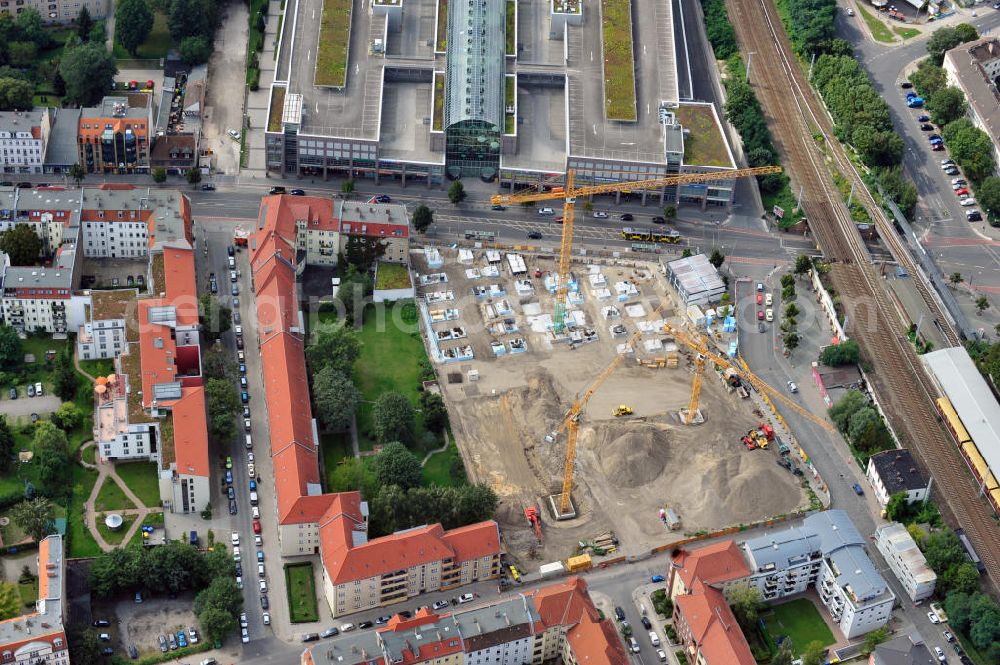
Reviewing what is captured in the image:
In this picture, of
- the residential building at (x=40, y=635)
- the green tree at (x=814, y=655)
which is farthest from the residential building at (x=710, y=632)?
the residential building at (x=40, y=635)

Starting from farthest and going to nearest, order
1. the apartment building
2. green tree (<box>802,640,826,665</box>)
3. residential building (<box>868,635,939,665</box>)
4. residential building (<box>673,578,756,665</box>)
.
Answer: green tree (<box>802,640,826,665</box>), residential building (<box>868,635,939,665</box>), residential building (<box>673,578,756,665</box>), the apartment building

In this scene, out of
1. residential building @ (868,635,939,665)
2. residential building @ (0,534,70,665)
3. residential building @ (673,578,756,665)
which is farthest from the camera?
residential building @ (868,635,939,665)

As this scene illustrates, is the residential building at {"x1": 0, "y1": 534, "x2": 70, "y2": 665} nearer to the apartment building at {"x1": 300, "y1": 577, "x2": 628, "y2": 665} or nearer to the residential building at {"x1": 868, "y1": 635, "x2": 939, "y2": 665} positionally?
the apartment building at {"x1": 300, "y1": 577, "x2": 628, "y2": 665}

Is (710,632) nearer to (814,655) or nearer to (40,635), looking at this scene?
(814,655)

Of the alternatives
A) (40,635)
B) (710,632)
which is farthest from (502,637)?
(40,635)

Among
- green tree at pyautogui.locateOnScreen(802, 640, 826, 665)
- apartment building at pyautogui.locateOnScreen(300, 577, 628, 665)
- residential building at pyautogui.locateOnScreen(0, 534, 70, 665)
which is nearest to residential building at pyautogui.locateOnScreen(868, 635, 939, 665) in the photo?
green tree at pyautogui.locateOnScreen(802, 640, 826, 665)

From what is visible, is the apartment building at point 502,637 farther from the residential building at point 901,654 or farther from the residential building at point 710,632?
the residential building at point 901,654
